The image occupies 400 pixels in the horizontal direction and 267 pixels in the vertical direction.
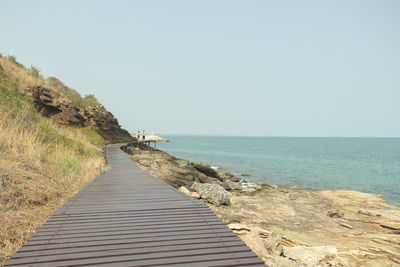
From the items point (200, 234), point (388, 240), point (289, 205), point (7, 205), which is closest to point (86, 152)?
point (7, 205)

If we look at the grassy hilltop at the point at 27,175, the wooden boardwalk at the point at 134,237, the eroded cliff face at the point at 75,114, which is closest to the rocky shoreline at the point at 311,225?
the wooden boardwalk at the point at 134,237

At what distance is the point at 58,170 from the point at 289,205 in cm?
761

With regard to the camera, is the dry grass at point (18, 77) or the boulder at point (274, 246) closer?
the boulder at point (274, 246)

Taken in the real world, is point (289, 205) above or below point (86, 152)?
below

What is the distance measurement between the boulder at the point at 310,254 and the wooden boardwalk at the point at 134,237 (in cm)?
206

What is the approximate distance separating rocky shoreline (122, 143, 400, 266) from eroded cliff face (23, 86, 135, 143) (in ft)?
→ 38.0

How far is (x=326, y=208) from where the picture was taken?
29.6ft

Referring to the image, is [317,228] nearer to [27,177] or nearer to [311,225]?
[311,225]

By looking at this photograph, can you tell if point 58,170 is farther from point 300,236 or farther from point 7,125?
point 300,236

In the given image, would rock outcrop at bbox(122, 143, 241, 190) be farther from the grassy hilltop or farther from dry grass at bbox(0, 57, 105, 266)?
dry grass at bbox(0, 57, 105, 266)

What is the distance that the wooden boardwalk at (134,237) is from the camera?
2.30 metres

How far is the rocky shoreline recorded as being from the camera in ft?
14.9

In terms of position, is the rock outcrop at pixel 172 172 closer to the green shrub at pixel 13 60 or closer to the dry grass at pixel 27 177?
the dry grass at pixel 27 177

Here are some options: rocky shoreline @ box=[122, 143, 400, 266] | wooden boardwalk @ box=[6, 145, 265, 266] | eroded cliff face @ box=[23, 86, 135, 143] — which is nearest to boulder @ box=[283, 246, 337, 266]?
rocky shoreline @ box=[122, 143, 400, 266]
